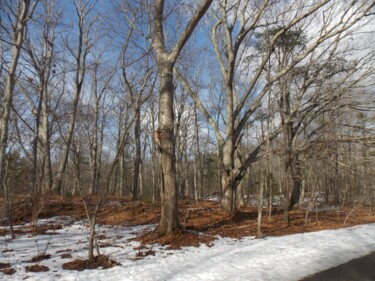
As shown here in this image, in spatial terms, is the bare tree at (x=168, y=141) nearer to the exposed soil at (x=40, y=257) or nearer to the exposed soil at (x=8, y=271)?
the exposed soil at (x=40, y=257)

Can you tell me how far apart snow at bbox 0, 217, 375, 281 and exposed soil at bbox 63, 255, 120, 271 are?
154mm

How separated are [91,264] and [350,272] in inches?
178

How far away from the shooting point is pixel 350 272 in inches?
201

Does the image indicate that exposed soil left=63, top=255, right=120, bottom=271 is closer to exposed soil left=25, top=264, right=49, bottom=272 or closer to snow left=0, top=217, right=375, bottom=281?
snow left=0, top=217, right=375, bottom=281

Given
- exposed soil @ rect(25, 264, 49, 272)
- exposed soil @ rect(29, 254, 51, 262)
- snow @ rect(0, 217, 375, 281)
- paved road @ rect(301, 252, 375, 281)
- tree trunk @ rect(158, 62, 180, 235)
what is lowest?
paved road @ rect(301, 252, 375, 281)

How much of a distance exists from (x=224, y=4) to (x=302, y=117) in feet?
18.1

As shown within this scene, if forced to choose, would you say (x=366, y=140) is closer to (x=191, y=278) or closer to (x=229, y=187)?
(x=229, y=187)

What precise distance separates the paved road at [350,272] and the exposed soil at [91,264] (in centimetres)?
333

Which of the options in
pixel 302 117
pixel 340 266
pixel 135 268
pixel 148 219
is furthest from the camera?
pixel 302 117

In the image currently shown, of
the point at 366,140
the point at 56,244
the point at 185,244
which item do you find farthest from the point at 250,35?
the point at 56,244

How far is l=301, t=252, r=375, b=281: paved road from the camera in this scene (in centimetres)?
479

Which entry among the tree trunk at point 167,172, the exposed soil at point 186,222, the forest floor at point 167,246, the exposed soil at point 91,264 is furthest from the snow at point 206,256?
the tree trunk at point 167,172

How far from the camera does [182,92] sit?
2242cm

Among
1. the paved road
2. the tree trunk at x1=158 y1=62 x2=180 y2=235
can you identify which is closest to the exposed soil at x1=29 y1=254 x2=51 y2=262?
the tree trunk at x1=158 y1=62 x2=180 y2=235
